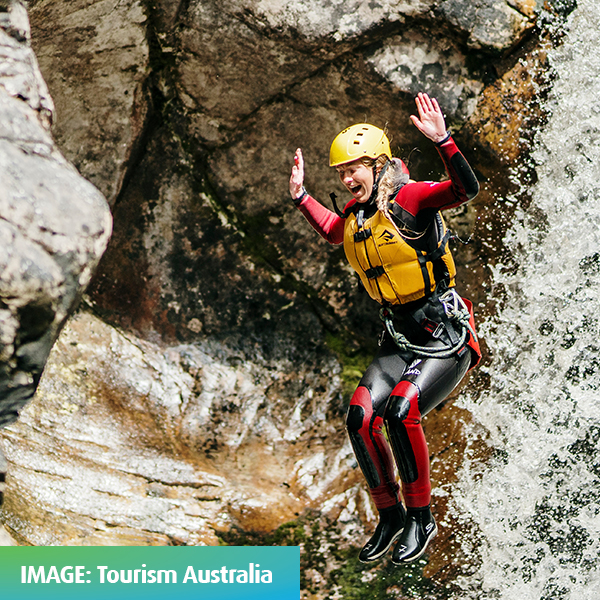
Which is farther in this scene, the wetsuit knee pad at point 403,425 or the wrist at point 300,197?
the wrist at point 300,197

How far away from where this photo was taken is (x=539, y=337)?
3627 mm

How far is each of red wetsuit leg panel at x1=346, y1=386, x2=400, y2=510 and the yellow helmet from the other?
0.99 metres

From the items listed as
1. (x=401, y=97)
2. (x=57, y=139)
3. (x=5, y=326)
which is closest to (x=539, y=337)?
(x=401, y=97)

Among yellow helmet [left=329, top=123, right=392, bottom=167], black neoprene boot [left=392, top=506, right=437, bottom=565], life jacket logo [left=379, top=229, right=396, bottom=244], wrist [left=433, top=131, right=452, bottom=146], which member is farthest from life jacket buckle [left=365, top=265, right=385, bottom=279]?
black neoprene boot [left=392, top=506, right=437, bottom=565]

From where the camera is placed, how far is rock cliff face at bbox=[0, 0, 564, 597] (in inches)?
137

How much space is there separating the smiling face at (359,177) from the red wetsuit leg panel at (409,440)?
2.63ft

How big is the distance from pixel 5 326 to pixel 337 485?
7.51ft

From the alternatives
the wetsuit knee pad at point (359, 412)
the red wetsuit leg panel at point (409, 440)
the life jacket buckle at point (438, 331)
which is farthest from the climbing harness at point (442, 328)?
the wetsuit knee pad at point (359, 412)

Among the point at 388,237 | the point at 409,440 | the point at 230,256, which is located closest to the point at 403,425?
the point at 409,440

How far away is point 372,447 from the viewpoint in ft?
9.05

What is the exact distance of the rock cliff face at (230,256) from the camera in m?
3.48

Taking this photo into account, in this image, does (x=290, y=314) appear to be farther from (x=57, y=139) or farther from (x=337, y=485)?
(x=57, y=139)

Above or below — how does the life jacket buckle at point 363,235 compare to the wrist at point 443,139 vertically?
below

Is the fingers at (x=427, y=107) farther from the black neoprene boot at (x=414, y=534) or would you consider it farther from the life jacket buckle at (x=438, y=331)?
the black neoprene boot at (x=414, y=534)
